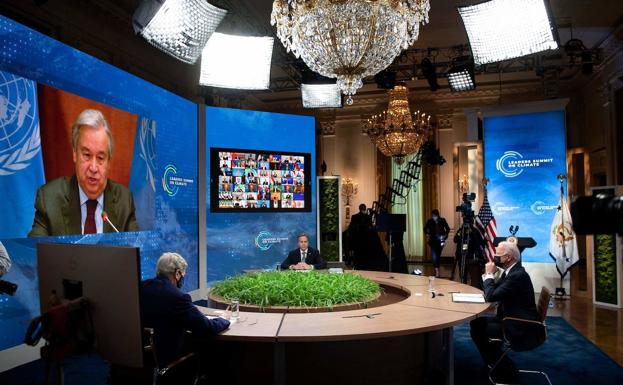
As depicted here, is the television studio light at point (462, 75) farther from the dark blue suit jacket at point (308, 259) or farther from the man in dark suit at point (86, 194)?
the man in dark suit at point (86, 194)

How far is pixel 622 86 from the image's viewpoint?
8.32 m

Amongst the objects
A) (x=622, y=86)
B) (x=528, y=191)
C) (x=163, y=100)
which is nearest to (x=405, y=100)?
(x=528, y=191)

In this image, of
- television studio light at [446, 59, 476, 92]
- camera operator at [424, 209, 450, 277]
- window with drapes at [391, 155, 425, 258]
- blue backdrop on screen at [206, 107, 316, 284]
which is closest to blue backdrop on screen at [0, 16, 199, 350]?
blue backdrop on screen at [206, 107, 316, 284]

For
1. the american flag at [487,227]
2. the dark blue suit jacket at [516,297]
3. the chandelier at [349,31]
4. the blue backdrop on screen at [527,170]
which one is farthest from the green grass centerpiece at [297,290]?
the blue backdrop on screen at [527,170]

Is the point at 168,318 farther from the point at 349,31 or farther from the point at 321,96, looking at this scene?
the point at 321,96

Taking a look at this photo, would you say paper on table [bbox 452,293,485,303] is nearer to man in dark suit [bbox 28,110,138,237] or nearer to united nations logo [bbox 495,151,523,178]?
man in dark suit [bbox 28,110,138,237]

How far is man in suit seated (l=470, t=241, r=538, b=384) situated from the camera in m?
3.77

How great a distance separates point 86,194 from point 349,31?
11.9 ft

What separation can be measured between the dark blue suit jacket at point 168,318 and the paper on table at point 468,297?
7.29 feet

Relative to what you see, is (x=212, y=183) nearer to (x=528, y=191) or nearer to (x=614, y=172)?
(x=528, y=191)

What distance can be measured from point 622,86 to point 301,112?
871cm

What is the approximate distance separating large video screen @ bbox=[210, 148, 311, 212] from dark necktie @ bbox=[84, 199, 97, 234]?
8.43 feet

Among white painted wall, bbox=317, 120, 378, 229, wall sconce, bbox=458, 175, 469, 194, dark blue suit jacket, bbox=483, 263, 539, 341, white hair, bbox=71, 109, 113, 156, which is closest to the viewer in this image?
dark blue suit jacket, bbox=483, 263, 539, 341

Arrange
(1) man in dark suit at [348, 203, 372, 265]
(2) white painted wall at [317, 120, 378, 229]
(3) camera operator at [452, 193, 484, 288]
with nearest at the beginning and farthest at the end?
(3) camera operator at [452, 193, 484, 288], (1) man in dark suit at [348, 203, 372, 265], (2) white painted wall at [317, 120, 378, 229]
